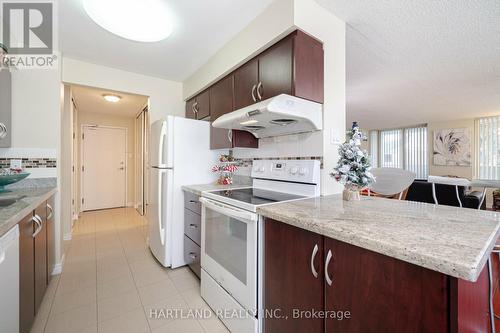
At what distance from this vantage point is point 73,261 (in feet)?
7.73

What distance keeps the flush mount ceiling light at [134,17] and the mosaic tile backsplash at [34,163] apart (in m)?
1.37

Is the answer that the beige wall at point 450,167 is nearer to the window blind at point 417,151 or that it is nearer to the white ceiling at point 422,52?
the window blind at point 417,151

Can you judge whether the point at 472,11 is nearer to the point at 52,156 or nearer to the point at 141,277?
the point at 141,277

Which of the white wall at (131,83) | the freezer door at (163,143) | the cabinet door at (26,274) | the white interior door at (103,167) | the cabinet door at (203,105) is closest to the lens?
the cabinet door at (26,274)

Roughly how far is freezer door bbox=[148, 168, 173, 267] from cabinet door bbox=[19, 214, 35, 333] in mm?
995

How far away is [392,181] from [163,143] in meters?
2.19

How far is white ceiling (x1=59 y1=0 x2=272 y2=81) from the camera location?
1.61m

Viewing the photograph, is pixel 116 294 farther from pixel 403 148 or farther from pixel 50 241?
pixel 403 148

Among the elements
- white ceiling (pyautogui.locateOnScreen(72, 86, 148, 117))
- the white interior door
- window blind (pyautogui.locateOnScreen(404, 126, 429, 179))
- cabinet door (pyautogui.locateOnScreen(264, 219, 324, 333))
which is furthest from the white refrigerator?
window blind (pyautogui.locateOnScreen(404, 126, 429, 179))

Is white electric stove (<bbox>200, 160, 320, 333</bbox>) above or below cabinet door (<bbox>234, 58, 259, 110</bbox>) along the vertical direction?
below

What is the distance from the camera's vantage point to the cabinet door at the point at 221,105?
6.98 feet

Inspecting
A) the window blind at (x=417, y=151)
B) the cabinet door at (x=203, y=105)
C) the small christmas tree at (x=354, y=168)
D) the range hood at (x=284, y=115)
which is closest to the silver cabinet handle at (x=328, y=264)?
the small christmas tree at (x=354, y=168)

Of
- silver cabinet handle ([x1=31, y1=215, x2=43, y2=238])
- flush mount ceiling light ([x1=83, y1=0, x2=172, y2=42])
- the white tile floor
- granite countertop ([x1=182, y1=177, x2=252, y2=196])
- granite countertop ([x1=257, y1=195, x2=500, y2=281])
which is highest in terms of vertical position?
flush mount ceiling light ([x1=83, y1=0, x2=172, y2=42])

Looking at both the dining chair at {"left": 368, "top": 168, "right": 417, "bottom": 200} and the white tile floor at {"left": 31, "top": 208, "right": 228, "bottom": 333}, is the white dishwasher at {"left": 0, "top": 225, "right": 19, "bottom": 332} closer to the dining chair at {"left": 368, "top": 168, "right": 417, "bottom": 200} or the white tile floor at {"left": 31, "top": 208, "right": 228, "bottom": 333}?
the white tile floor at {"left": 31, "top": 208, "right": 228, "bottom": 333}
